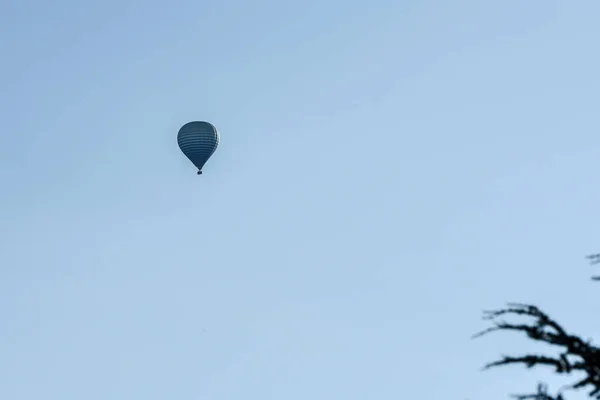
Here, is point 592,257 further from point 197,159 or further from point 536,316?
point 197,159

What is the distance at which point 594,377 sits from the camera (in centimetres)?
1310

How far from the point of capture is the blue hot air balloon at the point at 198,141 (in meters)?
170

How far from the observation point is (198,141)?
561 feet

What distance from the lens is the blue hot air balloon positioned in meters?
170

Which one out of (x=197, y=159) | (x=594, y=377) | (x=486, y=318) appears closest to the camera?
(x=594, y=377)

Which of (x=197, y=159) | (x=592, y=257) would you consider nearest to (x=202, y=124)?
(x=197, y=159)

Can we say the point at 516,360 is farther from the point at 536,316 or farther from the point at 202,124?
the point at 202,124

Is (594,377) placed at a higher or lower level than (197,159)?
lower

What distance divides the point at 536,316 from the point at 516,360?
579mm

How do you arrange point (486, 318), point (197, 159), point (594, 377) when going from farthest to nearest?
1. point (197, 159)
2. point (486, 318)
3. point (594, 377)

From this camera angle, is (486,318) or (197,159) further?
(197,159)

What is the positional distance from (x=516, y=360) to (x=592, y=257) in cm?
195

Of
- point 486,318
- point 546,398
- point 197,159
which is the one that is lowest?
point 546,398

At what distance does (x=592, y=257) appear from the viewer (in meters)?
14.6
